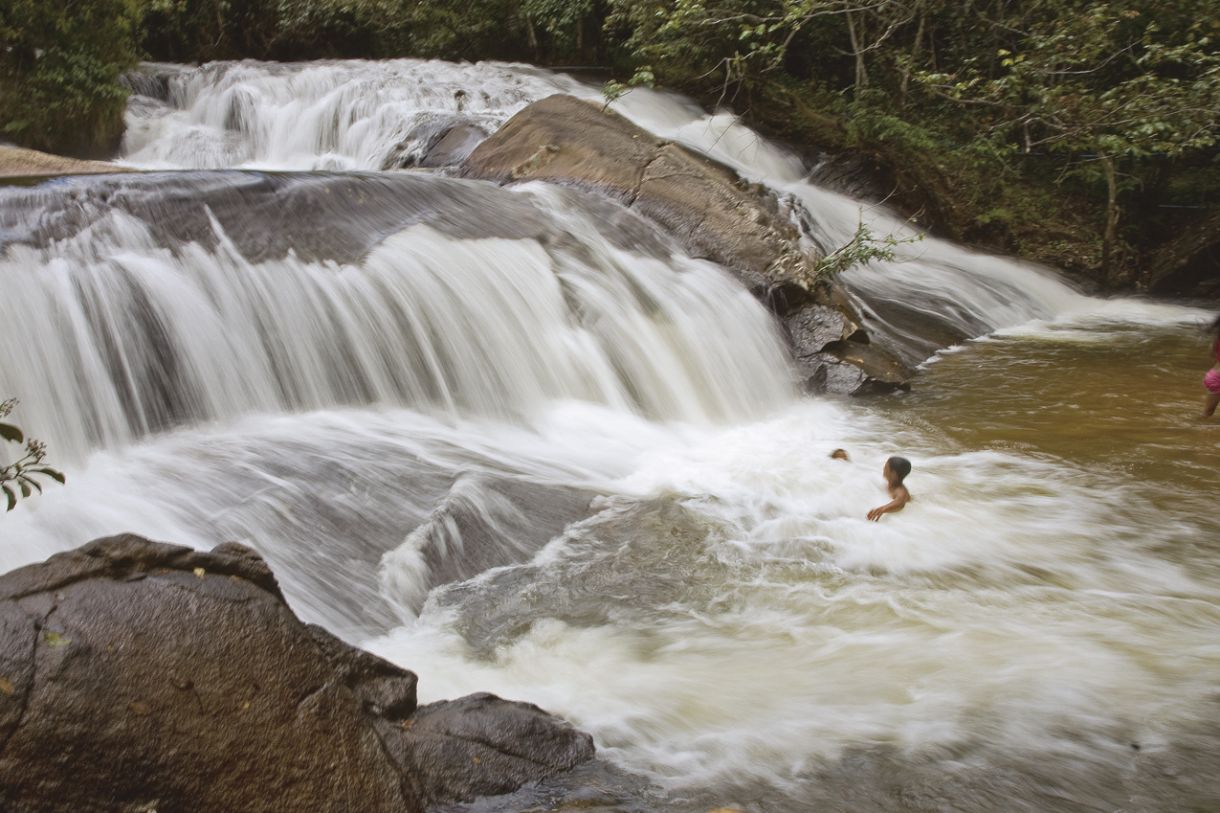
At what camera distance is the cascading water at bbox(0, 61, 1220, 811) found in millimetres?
3316

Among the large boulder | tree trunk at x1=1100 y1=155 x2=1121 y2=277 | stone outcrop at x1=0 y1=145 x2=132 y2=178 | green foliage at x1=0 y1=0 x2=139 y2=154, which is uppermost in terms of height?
green foliage at x1=0 y1=0 x2=139 y2=154

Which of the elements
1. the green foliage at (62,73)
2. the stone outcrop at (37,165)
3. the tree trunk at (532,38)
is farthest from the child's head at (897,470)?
the tree trunk at (532,38)

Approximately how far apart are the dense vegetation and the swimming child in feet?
22.3

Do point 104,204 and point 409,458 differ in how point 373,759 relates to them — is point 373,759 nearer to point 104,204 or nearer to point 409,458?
point 409,458

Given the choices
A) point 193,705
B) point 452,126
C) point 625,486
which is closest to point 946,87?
point 452,126

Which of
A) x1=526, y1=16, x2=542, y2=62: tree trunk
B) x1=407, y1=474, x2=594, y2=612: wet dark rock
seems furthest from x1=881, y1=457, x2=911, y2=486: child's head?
x1=526, y1=16, x2=542, y2=62: tree trunk

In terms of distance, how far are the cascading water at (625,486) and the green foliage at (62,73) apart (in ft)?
19.5

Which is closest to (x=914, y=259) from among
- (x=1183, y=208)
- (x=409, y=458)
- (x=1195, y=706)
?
(x=1183, y=208)

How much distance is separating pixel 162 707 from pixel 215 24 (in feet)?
56.4

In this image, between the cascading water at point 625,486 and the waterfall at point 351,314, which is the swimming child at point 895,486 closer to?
the cascading water at point 625,486

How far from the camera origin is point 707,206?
8820 millimetres

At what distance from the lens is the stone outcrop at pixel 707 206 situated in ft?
26.2

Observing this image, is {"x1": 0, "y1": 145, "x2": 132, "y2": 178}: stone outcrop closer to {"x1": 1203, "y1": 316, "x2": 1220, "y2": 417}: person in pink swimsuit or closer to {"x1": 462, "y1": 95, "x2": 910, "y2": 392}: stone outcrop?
{"x1": 462, "y1": 95, "x2": 910, "y2": 392}: stone outcrop

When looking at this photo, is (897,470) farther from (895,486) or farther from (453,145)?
(453,145)
